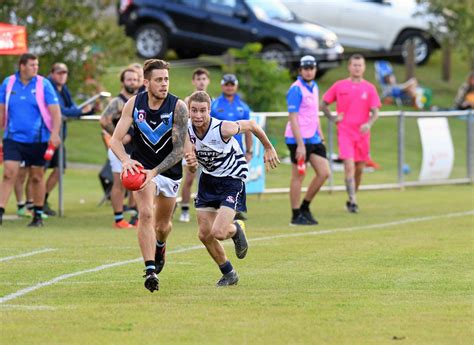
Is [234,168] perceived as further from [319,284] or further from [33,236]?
[33,236]

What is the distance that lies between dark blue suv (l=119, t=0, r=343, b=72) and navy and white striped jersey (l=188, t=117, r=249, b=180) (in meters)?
21.0

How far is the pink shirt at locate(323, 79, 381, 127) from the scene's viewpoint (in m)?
18.4

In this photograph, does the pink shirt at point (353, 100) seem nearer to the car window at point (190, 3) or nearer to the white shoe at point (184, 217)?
the white shoe at point (184, 217)

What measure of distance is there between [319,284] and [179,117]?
1.78 m

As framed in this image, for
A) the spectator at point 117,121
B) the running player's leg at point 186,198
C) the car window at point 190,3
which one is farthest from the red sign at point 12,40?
the car window at point 190,3

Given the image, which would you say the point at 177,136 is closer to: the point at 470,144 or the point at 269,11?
the point at 470,144

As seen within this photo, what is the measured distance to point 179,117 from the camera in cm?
1038

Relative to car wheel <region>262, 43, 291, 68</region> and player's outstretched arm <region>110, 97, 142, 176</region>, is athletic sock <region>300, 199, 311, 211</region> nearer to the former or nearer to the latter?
player's outstretched arm <region>110, 97, 142, 176</region>

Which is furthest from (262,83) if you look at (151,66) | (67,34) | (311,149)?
(151,66)

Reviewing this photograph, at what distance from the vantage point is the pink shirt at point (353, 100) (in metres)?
18.4

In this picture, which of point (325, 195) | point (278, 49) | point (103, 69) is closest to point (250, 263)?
point (325, 195)

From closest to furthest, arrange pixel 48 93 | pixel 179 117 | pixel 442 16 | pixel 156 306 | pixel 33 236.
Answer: pixel 156 306
pixel 179 117
pixel 33 236
pixel 48 93
pixel 442 16

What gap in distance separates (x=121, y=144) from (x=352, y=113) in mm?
8472

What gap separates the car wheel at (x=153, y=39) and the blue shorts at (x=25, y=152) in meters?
17.5
